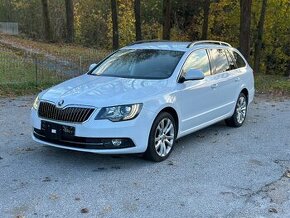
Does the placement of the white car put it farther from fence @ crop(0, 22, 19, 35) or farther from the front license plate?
fence @ crop(0, 22, 19, 35)

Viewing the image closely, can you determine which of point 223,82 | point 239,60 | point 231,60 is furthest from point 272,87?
point 223,82

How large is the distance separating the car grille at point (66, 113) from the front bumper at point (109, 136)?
0.20ft

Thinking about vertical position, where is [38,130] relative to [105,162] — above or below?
above

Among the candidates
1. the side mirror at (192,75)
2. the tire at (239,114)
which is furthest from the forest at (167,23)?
the side mirror at (192,75)

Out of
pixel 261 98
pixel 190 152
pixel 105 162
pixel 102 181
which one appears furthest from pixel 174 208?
pixel 261 98

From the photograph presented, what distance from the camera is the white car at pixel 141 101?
226 inches

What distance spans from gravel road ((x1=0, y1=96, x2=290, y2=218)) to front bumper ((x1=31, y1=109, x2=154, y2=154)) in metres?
0.29

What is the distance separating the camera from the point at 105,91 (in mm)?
6102

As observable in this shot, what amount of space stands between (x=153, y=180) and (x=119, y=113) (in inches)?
36.4

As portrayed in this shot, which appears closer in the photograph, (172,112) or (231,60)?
(172,112)

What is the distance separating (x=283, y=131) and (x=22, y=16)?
2984 cm

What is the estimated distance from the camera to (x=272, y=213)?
472 cm

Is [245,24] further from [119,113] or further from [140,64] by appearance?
[119,113]

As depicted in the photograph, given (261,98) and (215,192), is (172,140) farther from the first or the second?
(261,98)
